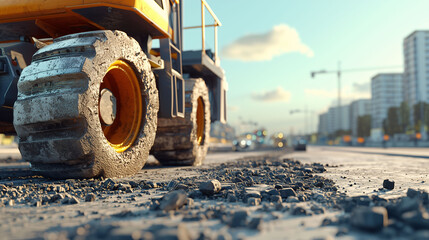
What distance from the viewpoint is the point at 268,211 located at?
2.65 meters

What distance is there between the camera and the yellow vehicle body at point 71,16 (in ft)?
14.1

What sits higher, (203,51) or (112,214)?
(203,51)

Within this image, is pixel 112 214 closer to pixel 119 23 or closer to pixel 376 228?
pixel 376 228

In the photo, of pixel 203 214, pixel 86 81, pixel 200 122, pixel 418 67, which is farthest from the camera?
pixel 418 67

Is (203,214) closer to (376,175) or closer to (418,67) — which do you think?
(376,175)

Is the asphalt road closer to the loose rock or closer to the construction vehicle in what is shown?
the loose rock

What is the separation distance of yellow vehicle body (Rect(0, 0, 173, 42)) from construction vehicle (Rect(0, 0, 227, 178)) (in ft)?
0.04

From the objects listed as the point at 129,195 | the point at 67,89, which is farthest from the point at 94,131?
the point at 129,195

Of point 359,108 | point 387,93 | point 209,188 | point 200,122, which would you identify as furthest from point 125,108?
point 359,108

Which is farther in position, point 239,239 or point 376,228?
point 376,228

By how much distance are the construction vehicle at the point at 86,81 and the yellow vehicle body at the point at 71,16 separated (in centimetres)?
1

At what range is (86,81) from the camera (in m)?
3.82

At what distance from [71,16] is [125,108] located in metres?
1.36

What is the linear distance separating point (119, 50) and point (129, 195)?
1.84 meters
